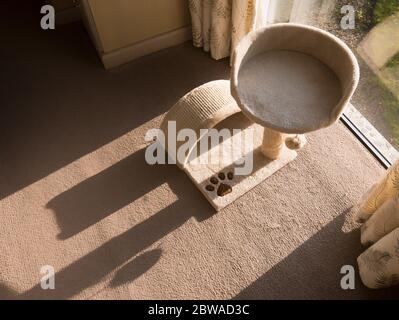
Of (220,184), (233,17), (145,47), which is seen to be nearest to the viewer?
(220,184)

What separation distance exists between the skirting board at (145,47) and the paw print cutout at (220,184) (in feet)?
3.10

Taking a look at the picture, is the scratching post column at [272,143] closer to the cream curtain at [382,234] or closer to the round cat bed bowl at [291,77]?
the round cat bed bowl at [291,77]

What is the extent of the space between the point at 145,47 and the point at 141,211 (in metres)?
1.03

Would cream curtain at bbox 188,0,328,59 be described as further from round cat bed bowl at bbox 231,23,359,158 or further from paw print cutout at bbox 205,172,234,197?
paw print cutout at bbox 205,172,234,197

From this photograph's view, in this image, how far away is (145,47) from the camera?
2.33 m

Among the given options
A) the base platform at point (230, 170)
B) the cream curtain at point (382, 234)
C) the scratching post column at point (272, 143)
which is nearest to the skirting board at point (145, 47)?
the base platform at point (230, 170)

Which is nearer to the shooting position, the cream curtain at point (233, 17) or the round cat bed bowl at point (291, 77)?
the round cat bed bowl at point (291, 77)

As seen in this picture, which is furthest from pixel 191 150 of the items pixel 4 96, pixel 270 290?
pixel 4 96

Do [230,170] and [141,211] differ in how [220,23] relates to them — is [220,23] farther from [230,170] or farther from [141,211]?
[141,211]

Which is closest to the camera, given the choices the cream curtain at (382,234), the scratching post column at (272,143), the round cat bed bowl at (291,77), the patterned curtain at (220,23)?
the cream curtain at (382,234)

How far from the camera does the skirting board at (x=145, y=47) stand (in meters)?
2.27

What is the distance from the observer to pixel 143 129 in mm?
2086

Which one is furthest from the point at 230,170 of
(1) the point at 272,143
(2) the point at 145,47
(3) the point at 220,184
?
(2) the point at 145,47

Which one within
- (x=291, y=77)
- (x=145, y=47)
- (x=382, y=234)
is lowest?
(x=382, y=234)
